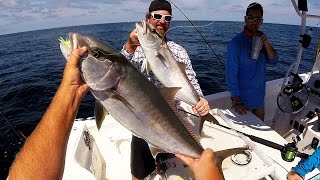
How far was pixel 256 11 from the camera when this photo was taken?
4.82 m

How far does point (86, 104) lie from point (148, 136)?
11410mm

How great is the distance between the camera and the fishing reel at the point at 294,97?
5688 mm

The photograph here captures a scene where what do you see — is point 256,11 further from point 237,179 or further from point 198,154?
point 198,154

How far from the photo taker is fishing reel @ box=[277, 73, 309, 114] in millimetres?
5688

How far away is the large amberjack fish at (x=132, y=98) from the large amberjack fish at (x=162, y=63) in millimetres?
672

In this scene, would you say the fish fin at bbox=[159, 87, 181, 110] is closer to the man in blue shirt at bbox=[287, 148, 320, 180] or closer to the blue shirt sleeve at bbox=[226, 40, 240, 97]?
the man in blue shirt at bbox=[287, 148, 320, 180]

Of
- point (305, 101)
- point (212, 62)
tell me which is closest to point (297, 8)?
point (305, 101)

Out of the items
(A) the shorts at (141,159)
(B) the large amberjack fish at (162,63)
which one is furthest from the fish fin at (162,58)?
(A) the shorts at (141,159)

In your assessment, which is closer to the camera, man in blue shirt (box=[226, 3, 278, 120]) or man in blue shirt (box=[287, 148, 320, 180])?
man in blue shirt (box=[287, 148, 320, 180])

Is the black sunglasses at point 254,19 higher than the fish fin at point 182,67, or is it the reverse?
the black sunglasses at point 254,19

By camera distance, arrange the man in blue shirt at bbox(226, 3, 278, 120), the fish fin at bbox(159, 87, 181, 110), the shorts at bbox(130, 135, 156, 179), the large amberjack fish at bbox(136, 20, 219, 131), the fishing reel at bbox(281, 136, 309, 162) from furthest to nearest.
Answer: the man in blue shirt at bbox(226, 3, 278, 120), the fishing reel at bbox(281, 136, 309, 162), the shorts at bbox(130, 135, 156, 179), the large amberjack fish at bbox(136, 20, 219, 131), the fish fin at bbox(159, 87, 181, 110)

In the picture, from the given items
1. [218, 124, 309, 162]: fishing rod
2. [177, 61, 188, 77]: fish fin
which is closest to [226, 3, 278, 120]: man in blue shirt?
[218, 124, 309, 162]: fishing rod

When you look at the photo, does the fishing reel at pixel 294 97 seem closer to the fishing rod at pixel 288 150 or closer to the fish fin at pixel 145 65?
the fishing rod at pixel 288 150

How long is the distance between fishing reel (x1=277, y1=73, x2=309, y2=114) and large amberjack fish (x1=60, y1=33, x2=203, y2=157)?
4.02 meters
